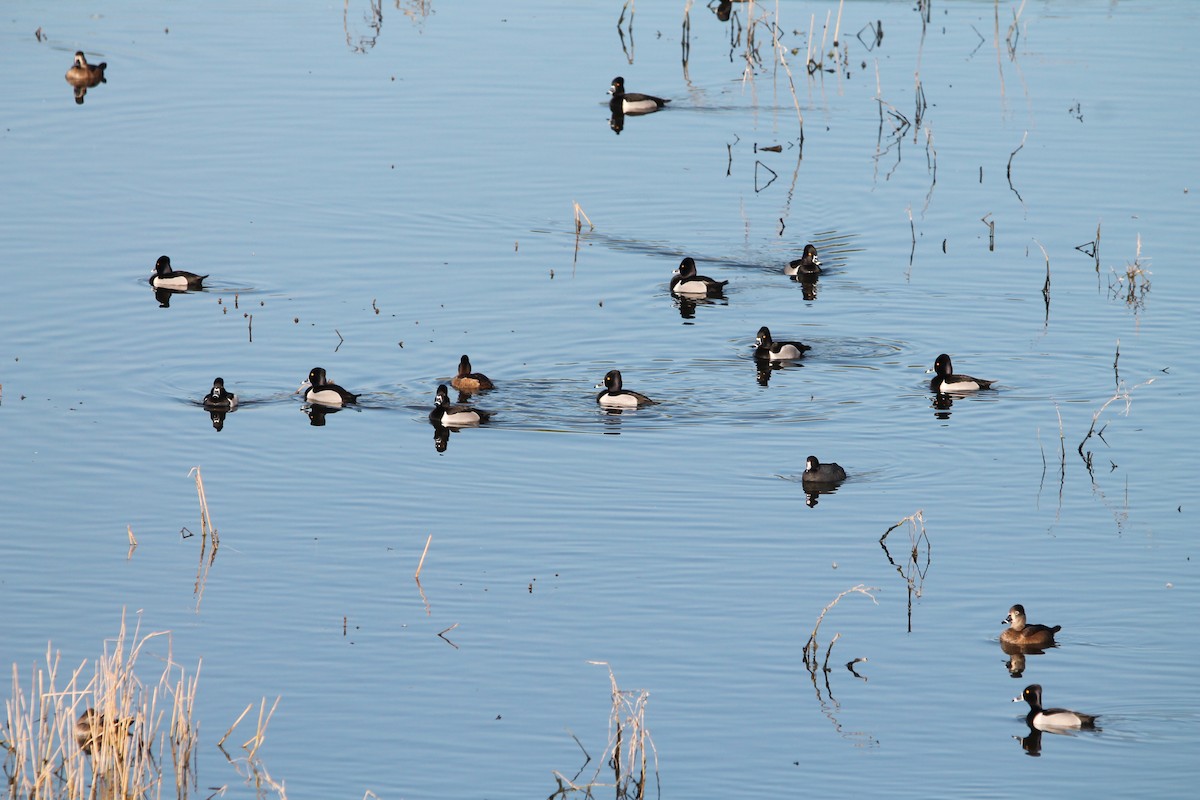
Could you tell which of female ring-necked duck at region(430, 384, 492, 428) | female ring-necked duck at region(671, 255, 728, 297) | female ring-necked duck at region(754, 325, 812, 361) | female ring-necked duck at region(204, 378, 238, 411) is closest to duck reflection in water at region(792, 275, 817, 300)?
female ring-necked duck at region(671, 255, 728, 297)

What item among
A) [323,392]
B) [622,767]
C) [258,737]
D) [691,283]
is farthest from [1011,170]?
[258,737]

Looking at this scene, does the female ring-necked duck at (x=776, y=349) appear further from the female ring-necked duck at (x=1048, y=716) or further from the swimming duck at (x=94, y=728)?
the swimming duck at (x=94, y=728)

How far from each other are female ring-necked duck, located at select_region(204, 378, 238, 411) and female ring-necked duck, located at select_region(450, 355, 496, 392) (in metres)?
2.60

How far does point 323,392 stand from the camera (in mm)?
20719

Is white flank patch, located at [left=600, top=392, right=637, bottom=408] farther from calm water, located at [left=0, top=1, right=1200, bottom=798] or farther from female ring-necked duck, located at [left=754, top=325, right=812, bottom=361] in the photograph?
female ring-necked duck, located at [left=754, top=325, right=812, bottom=361]

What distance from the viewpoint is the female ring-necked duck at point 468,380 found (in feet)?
69.6

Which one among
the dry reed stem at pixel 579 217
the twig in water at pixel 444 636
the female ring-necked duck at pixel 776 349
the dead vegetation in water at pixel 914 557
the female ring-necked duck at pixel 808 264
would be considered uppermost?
the dry reed stem at pixel 579 217

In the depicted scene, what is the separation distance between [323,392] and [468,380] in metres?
1.68

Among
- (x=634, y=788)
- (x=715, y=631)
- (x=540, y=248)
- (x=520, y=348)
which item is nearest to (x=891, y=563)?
(x=715, y=631)

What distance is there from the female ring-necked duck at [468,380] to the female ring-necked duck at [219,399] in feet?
8.52

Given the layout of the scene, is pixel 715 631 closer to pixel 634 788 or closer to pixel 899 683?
pixel 899 683

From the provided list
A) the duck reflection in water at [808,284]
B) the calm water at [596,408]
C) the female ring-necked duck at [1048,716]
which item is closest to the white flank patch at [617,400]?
the calm water at [596,408]

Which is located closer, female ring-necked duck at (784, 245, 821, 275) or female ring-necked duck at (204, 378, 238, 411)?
female ring-necked duck at (204, 378, 238, 411)

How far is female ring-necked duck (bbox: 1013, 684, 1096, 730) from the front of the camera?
1316cm
